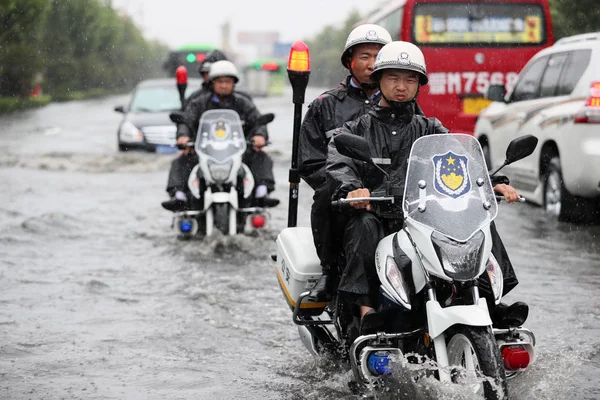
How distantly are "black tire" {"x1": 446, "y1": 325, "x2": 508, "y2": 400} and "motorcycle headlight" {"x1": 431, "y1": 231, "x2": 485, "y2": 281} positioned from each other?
219mm

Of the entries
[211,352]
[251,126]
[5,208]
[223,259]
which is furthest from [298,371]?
[5,208]

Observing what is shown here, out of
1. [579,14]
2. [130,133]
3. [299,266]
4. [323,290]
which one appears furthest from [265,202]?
[579,14]

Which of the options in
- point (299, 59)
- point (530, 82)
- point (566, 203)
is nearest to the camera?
point (299, 59)

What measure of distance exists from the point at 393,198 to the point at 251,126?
5964 millimetres

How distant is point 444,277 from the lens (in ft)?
14.4

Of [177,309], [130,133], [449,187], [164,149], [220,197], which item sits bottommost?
[164,149]

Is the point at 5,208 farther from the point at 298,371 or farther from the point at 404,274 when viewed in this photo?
the point at 404,274

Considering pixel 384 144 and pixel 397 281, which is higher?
pixel 384 144

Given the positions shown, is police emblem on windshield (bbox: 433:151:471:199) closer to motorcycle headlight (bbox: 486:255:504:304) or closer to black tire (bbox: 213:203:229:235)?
motorcycle headlight (bbox: 486:255:504:304)

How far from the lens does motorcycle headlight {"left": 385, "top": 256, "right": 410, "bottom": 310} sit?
4.57m

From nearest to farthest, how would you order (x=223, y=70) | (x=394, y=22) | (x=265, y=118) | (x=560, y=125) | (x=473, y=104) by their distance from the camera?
1. (x=265, y=118)
2. (x=223, y=70)
3. (x=560, y=125)
4. (x=473, y=104)
5. (x=394, y=22)

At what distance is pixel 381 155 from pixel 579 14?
25.3 meters

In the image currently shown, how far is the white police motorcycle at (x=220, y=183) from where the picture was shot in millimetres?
9977

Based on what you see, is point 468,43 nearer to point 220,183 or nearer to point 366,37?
point 220,183
